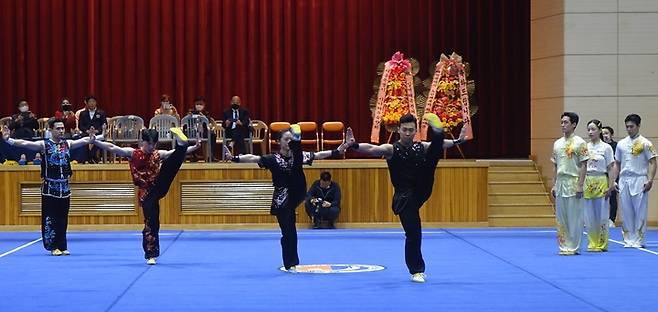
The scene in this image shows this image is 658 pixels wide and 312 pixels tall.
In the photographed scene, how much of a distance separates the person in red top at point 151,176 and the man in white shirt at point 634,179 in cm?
649

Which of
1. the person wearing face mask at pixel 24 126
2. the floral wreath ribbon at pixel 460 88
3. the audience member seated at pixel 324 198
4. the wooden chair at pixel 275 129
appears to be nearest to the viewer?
the audience member seated at pixel 324 198

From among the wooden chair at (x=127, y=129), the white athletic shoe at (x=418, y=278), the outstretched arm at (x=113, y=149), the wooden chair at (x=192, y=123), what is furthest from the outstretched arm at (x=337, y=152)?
the wooden chair at (x=127, y=129)

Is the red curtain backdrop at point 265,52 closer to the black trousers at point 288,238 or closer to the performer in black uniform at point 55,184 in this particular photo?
the performer in black uniform at point 55,184

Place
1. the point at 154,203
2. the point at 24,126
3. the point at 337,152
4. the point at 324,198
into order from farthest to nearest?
1. the point at 24,126
2. the point at 324,198
3. the point at 154,203
4. the point at 337,152

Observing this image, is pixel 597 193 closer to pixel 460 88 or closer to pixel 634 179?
pixel 634 179

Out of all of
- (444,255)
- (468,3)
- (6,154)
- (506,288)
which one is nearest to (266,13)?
(468,3)

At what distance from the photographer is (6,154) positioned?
21703 mm

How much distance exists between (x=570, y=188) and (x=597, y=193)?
0.82 metres

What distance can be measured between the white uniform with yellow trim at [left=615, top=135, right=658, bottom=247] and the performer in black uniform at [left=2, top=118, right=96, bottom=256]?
7.70 metres

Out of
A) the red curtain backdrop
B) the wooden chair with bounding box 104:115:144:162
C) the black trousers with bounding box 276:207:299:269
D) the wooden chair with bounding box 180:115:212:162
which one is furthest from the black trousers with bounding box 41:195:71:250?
the red curtain backdrop

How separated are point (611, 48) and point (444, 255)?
8.41 metres

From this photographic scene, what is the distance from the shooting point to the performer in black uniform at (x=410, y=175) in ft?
36.9

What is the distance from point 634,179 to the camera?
52.0 ft

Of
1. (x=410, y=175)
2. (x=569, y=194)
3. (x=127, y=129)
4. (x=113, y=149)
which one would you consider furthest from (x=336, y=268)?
(x=127, y=129)
